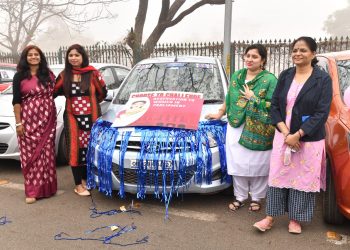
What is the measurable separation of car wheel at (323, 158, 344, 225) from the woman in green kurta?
567 millimetres

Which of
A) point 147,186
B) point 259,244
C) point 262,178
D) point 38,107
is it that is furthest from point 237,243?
point 38,107

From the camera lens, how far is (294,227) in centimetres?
339

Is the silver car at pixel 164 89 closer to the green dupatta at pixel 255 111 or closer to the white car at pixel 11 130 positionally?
the green dupatta at pixel 255 111

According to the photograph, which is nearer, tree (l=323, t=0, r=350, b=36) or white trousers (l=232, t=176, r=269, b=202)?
white trousers (l=232, t=176, r=269, b=202)

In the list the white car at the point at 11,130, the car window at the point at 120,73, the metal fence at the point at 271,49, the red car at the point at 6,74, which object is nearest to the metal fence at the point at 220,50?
the metal fence at the point at 271,49

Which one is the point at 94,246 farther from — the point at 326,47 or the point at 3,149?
the point at 326,47

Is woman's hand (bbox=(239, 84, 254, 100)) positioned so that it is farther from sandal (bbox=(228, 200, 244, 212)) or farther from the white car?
the white car

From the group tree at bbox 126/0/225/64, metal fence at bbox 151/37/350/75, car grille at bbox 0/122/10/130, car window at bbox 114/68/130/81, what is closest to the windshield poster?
car grille at bbox 0/122/10/130

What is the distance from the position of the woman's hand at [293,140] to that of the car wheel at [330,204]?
17.0 inches

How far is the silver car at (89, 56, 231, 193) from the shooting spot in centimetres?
372

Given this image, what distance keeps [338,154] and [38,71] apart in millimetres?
3153

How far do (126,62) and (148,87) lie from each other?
9069 mm

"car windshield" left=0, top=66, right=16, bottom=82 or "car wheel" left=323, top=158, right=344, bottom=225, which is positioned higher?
"car windshield" left=0, top=66, right=16, bottom=82

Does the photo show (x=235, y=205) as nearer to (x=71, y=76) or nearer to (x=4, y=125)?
(x=71, y=76)
